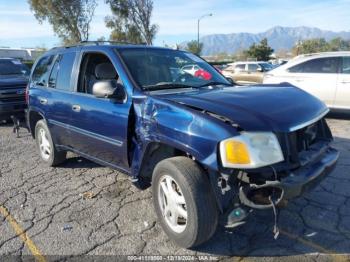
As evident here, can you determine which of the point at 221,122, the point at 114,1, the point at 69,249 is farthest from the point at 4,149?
the point at 114,1

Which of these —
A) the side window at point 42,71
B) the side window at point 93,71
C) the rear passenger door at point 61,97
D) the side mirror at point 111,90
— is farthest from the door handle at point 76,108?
the side window at point 42,71

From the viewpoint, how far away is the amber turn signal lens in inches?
112

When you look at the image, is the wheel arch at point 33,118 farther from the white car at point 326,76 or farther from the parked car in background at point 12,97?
the white car at point 326,76

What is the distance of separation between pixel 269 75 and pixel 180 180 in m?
7.40

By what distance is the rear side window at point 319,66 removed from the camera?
8.72 m

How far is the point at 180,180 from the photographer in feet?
10.1

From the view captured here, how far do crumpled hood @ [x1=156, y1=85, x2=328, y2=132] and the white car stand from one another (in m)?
5.32

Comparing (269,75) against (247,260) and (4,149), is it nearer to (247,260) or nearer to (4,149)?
(4,149)

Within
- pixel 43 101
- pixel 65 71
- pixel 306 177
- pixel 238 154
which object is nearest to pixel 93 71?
pixel 65 71

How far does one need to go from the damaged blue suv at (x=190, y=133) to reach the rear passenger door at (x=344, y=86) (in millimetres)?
4862

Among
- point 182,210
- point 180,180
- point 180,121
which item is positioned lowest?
point 182,210

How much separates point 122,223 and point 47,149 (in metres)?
2.56

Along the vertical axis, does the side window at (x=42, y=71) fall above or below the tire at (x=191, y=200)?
above

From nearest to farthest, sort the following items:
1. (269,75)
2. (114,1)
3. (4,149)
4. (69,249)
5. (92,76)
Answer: (69,249) < (92,76) < (4,149) < (269,75) < (114,1)
